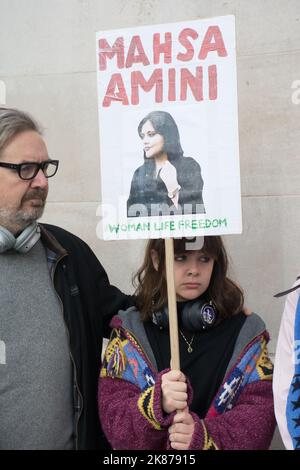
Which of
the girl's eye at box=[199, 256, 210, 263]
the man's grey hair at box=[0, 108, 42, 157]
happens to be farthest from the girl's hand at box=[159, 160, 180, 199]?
A: the man's grey hair at box=[0, 108, 42, 157]

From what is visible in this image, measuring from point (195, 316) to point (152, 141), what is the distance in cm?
67

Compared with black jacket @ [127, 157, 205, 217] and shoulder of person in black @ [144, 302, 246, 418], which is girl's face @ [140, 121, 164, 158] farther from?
shoulder of person in black @ [144, 302, 246, 418]

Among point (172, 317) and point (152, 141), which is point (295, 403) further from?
point (152, 141)

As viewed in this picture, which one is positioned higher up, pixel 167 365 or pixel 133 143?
pixel 133 143

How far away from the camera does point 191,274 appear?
Result: 2.34 m

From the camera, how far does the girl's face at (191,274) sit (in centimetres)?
234

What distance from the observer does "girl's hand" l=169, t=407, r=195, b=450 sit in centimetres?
204

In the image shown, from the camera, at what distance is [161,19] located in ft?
12.0

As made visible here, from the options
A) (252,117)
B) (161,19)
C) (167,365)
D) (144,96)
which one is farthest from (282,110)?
→ (167,365)

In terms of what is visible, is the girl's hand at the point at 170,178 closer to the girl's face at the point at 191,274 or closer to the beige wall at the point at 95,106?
the girl's face at the point at 191,274

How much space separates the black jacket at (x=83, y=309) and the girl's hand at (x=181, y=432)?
494 millimetres

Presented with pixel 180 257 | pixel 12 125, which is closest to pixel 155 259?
pixel 180 257

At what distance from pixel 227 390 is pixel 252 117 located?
1.81 m
